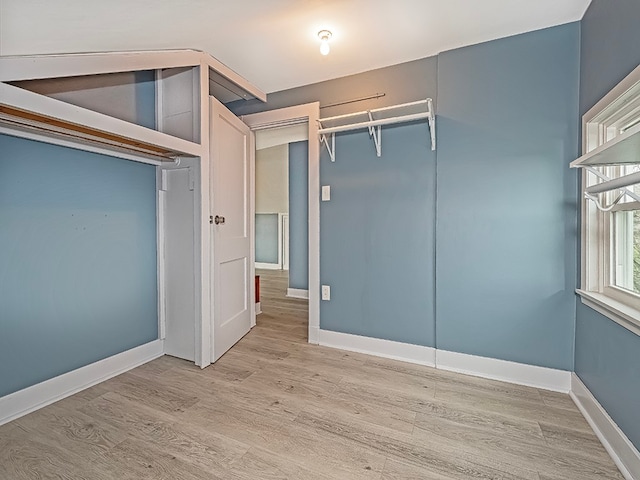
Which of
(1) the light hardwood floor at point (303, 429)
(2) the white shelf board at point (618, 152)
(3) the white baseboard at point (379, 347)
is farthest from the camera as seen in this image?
(3) the white baseboard at point (379, 347)

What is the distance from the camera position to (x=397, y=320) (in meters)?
2.35

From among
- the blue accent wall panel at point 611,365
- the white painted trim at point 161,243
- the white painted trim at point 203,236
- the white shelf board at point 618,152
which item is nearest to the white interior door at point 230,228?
the white painted trim at point 203,236

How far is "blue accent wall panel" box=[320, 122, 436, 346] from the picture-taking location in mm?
2260

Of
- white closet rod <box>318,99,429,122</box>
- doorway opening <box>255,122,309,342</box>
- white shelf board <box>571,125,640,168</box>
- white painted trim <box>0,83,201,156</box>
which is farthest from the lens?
doorway opening <box>255,122,309,342</box>

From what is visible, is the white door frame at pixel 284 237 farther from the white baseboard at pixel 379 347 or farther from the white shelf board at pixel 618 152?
the white shelf board at pixel 618 152

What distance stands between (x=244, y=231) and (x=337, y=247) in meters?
0.84

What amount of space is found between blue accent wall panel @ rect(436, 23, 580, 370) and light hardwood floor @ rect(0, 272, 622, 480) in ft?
1.24

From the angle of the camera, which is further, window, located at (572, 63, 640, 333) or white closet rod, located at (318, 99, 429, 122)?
white closet rod, located at (318, 99, 429, 122)

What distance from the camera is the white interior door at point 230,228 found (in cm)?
230

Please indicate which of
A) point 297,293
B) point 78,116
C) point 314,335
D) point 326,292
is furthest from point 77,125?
point 297,293

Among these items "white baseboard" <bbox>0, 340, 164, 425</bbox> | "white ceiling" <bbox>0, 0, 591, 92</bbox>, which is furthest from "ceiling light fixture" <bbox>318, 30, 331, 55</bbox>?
"white baseboard" <bbox>0, 340, 164, 425</bbox>

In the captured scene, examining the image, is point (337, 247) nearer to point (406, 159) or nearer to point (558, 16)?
point (406, 159)

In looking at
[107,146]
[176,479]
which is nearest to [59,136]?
[107,146]

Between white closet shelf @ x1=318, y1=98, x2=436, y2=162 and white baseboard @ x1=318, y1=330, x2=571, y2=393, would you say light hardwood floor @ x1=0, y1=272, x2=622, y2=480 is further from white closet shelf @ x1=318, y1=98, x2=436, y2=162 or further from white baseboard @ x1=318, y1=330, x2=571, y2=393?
white closet shelf @ x1=318, y1=98, x2=436, y2=162
